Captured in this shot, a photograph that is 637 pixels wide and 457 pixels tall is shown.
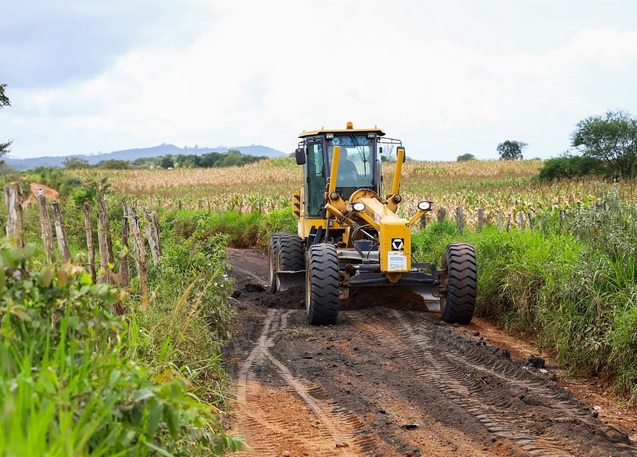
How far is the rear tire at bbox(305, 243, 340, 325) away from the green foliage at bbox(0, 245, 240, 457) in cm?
589

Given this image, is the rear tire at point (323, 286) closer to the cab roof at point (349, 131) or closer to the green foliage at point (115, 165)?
the cab roof at point (349, 131)

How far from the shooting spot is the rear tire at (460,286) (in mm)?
10406

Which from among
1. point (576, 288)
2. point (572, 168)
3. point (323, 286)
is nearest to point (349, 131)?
point (323, 286)

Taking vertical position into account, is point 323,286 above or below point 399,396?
above

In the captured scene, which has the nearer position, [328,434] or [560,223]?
[328,434]

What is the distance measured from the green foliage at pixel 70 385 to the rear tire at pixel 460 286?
6491 millimetres

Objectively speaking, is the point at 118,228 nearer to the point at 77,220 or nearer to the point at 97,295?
the point at 77,220

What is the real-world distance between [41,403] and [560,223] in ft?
32.4

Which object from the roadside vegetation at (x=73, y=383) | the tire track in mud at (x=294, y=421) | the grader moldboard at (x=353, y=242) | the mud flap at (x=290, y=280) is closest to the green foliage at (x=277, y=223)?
the grader moldboard at (x=353, y=242)

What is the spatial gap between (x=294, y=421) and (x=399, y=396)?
3.66 ft

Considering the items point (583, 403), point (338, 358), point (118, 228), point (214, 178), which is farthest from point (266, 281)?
point (214, 178)

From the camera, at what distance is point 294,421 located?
6594mm

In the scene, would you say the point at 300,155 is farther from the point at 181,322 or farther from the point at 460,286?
the point at 181,322

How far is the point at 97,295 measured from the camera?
3990mm
